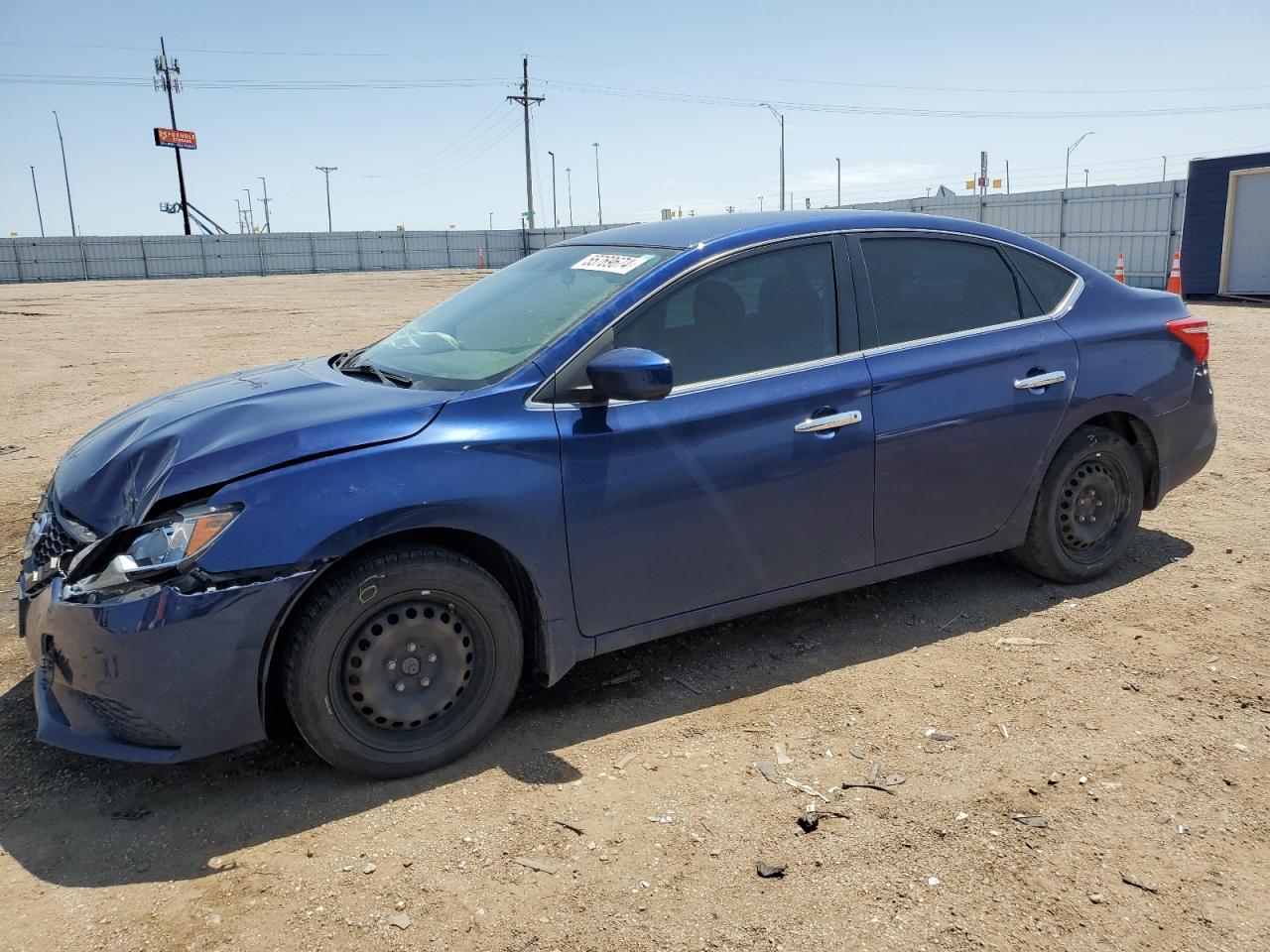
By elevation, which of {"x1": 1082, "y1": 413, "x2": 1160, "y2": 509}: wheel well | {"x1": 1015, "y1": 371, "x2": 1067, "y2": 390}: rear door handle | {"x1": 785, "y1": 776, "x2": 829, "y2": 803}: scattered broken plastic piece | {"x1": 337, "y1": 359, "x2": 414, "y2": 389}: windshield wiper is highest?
{"x1": 337, "y1": 359, "x2": 414, "y2": 389}: windshield wiper

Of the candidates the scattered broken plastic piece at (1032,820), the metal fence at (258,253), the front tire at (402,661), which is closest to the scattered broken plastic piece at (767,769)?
the scattered broken plastic piece at (1032,820)

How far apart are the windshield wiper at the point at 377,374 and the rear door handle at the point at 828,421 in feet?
4.70

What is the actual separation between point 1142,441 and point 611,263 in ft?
8.94

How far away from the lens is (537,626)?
11.1ft

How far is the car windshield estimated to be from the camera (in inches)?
140

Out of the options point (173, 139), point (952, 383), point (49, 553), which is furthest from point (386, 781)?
point (173, 139)

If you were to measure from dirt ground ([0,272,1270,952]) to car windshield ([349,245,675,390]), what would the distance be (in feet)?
4.17

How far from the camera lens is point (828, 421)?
12.3ft

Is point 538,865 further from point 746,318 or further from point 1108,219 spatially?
point 1108,219

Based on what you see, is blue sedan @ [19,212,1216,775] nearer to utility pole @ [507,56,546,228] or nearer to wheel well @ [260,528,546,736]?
wheel well @ [260,528,546,736]

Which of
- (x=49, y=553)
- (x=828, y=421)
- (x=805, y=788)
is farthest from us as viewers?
(x=828, y=421)

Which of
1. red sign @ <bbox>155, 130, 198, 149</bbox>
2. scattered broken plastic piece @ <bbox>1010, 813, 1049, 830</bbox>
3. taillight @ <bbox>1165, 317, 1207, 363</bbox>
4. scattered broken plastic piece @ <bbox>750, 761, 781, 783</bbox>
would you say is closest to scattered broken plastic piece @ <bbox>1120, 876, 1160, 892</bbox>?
scattered broken plastic piece @ <bbox>1010, 813, 1049, 830</bbox>

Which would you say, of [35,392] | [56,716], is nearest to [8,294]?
[35,392]

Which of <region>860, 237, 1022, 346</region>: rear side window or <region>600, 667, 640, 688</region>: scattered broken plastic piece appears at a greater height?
<region>860, 237, 1022, 346</region>: rear side window
